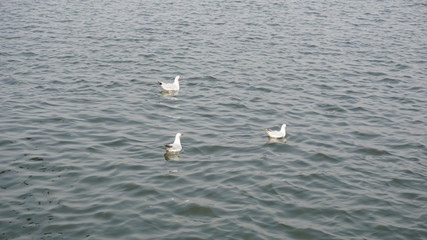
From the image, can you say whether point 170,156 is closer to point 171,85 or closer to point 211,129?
point 211,129

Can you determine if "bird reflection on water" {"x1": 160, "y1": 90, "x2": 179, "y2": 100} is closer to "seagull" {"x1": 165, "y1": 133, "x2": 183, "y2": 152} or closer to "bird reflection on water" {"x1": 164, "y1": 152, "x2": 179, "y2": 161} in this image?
"seagull" {"x1": 165, "y1": 133, "x2": 183, "y2": 152}

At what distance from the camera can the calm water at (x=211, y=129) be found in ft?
34.3

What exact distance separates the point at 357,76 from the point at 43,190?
13.5 m

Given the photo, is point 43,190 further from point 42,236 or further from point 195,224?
point 195,224

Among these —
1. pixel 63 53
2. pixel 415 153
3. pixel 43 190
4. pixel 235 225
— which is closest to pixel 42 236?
pixel 43 190

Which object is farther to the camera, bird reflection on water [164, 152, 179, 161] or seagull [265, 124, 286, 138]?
seagull [265, 124, 286, 138]

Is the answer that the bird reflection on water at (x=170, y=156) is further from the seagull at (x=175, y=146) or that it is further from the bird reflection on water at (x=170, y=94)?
the bird reflection on water at (x=170, y=94)

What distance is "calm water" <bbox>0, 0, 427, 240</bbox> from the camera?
10.5m

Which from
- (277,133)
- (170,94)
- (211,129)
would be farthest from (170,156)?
(170,94)

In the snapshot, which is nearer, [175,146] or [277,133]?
[175,146]

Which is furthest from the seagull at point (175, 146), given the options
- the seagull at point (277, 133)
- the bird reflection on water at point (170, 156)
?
the seagull at point (277, 133)

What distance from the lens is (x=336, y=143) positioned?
14.3 m

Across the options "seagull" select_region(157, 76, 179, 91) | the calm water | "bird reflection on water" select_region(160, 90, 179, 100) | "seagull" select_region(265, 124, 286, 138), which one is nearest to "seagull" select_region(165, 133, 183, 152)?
the calm water

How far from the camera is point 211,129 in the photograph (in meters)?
14.9
